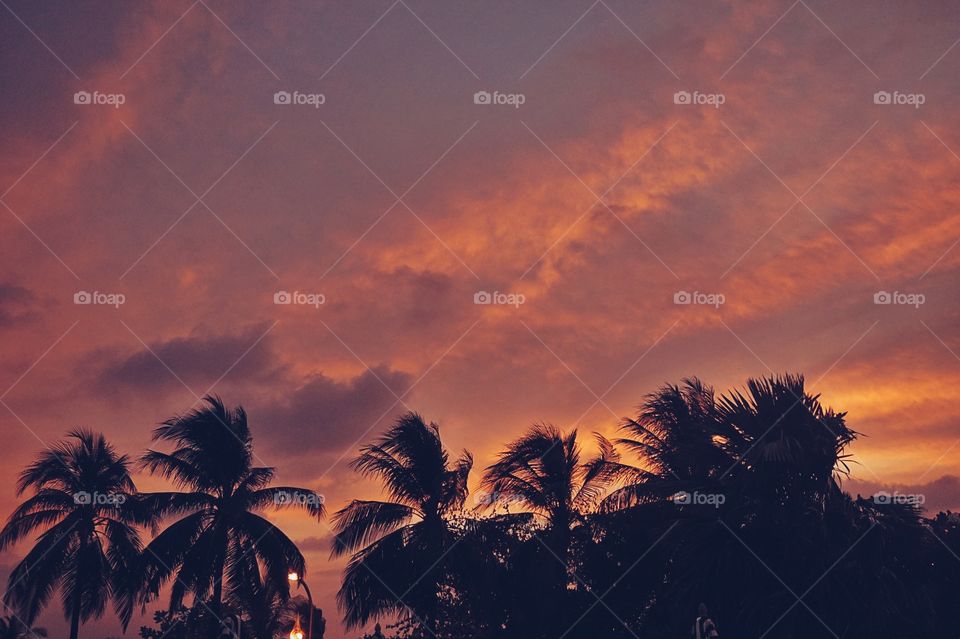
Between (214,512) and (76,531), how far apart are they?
793 cm

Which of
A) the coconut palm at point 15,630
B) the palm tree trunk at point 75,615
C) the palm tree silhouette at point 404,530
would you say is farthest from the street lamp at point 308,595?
the coconut palm at point 15,630

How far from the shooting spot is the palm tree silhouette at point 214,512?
1297 inches

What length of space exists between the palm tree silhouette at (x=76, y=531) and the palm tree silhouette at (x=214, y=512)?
258cm

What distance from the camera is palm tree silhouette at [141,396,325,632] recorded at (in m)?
32.9

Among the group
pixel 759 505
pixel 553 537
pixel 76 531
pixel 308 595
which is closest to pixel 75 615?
pixel 76 531

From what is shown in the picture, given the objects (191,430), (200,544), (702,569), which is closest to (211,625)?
(200,544)

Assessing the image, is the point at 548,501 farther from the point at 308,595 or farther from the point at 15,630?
the point at 15,630

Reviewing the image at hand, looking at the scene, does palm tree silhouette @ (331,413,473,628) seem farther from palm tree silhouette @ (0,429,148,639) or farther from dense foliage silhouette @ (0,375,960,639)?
palm tree silhouette @ (0,429,148,639)

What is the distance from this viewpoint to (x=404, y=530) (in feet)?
108

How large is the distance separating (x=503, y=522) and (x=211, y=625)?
46.4ft

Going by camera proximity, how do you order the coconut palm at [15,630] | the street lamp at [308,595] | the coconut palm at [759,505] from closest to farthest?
the coconut palm at [759,505], the street lamp at [308,595], the coconut palm at [15,630]

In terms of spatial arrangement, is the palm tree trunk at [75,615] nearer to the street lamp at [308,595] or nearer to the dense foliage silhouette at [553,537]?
the dense foliage silhouette at [553,537]

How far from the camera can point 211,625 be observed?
124 ft

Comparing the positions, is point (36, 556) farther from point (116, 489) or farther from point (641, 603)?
point (641, 603)
